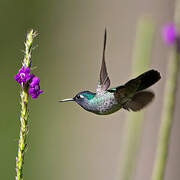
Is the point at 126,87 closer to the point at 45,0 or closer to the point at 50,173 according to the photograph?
the point at 50,173

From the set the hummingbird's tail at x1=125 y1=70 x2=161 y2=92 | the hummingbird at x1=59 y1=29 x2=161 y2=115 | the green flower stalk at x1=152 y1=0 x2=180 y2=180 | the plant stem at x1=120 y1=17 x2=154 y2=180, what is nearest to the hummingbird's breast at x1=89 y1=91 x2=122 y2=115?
the hummingbird at x1=59 y1=29 x2=161 y2=115

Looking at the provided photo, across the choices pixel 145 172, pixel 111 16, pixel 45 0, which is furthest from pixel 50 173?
pixel 45 0

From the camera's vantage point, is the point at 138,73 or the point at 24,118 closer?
the point at 24,118

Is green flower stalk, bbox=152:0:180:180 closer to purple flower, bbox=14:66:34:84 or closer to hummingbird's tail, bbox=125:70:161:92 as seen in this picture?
hummingbird's tail, bbox=125:70:161:92

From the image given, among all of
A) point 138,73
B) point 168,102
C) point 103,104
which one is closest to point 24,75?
point 103,104

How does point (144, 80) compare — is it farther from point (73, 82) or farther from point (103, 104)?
point (73, 82)
